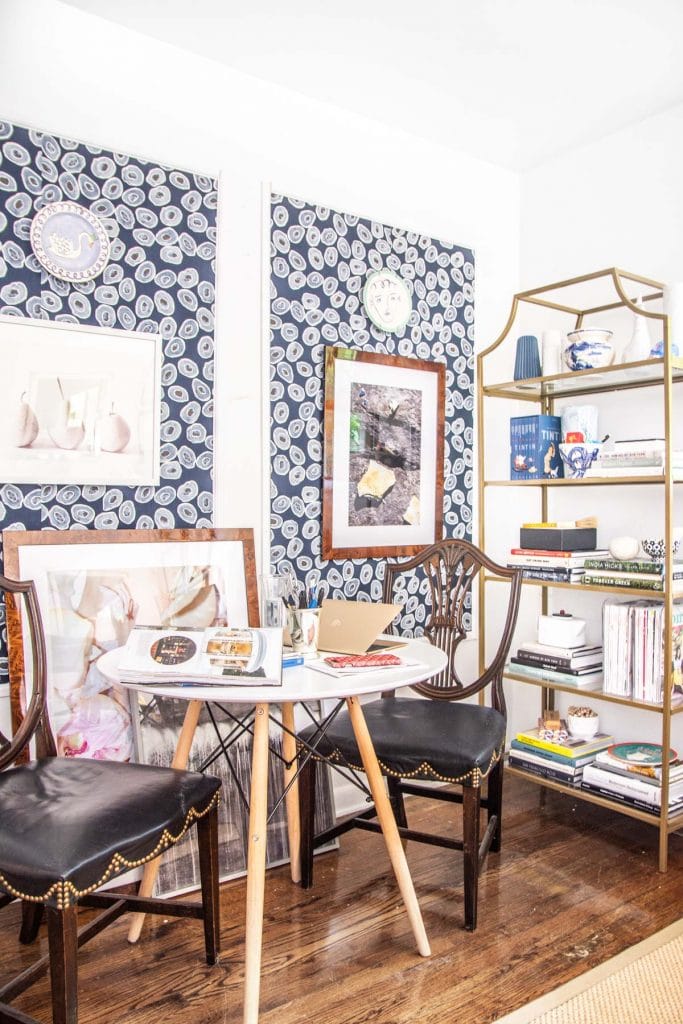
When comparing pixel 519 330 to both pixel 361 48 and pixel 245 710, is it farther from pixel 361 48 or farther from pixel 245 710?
pixel 245 710

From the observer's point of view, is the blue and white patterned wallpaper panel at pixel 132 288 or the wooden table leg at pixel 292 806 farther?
the wooden table leg at pixel 292 806

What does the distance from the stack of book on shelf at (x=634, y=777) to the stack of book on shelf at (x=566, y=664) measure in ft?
0.87

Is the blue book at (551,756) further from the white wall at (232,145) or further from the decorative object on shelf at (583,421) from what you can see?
the white wall at (232,145)

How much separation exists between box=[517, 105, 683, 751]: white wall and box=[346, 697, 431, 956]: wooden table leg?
146 cm

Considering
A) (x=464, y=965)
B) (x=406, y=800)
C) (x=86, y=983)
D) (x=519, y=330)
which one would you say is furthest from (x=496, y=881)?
(x=519, y=330)

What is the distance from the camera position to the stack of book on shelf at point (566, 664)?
120 inches

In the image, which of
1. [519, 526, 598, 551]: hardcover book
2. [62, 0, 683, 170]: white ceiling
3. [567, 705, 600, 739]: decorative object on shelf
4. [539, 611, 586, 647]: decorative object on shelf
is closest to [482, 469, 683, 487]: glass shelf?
[519, 526, 598, 551]: hardcover book

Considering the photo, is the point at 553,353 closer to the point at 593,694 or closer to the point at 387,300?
the point at 387,300

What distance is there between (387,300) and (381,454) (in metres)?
0.62

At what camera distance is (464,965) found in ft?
6.79

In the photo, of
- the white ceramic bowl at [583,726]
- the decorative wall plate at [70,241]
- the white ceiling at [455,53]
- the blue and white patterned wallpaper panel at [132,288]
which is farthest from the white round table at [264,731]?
the white ceiling at [455,53]

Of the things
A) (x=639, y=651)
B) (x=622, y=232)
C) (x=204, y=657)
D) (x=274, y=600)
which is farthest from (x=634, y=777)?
(x=622, y=232)

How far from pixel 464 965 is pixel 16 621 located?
1548mm

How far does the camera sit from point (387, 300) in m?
3.20
